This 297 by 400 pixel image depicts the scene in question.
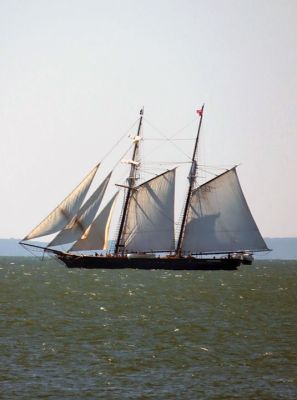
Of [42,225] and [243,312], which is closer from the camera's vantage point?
[243,312]

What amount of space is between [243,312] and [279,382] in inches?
983

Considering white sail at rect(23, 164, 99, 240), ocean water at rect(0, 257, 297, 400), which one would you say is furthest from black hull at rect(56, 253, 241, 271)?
ocean water at rect(0, 257, 297, 400)

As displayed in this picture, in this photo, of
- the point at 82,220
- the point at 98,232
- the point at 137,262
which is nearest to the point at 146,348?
the point at 82,220

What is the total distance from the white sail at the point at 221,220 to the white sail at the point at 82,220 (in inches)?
514

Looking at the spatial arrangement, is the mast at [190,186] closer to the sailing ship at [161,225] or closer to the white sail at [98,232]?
the sailing ship at [161,225]

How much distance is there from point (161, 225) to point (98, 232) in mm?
8606

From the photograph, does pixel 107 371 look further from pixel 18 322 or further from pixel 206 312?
pixel 206 312

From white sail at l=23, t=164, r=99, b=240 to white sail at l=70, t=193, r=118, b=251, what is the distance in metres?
5.59

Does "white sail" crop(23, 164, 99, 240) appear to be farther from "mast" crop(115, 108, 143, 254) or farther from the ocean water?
the ocean water

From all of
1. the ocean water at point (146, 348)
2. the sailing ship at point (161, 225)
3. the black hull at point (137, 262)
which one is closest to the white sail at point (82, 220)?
the sailing ship at point (161, 225)

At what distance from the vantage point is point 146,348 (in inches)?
1458

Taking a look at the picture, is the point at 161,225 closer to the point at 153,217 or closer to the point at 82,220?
the point at 153,217

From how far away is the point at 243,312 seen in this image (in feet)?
180

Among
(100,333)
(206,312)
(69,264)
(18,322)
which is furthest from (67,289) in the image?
(69,264)
